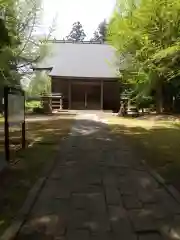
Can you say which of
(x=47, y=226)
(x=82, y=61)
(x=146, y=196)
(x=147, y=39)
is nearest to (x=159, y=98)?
(x=147, y=39)

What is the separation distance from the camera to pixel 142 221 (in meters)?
4.80

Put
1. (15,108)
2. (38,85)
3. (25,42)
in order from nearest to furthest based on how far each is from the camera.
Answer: (15,108)
(25,42)
(38,85)

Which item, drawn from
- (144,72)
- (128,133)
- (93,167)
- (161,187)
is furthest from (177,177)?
(144,72)

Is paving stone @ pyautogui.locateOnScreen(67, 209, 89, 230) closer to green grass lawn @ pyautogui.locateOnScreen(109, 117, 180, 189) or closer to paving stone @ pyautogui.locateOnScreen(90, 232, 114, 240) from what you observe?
paving stone @ pyautogui.locateOnScreen(90, 232, 114, 240)

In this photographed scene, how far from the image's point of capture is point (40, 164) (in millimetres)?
8414

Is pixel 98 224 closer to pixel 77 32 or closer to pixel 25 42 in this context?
pixel 25 42

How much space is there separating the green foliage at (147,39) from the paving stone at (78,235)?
39.6 ft

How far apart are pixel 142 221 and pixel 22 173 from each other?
10.9 ft

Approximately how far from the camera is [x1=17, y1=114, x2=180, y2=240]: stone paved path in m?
4.43

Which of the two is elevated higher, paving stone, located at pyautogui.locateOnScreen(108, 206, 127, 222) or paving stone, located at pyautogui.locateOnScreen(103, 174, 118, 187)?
paving stone, located at pyautogui.locateOnScreen(103, 174, 118, 187)

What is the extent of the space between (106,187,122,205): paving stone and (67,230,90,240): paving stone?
118 cm

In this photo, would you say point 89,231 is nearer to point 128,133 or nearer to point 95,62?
point 128,133

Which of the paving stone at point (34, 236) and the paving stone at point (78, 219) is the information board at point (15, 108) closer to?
the paving stone at point (78, 219)

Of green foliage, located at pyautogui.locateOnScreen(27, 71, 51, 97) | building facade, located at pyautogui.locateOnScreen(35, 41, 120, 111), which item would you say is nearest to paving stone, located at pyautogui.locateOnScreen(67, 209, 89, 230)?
green foliage, located at pyautogui.locateOnScreen(27, 71, 51, 97)
